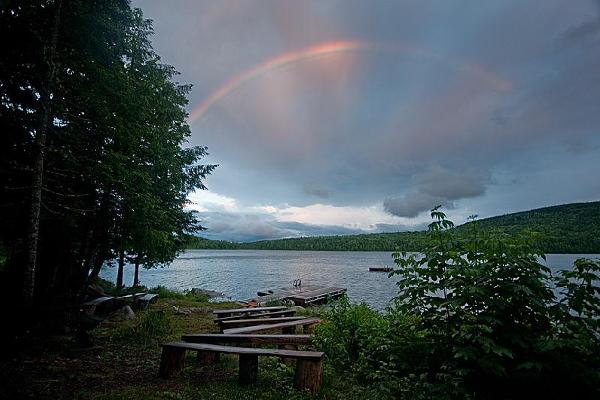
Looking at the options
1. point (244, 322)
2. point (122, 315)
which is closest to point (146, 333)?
Result: point (244, 322)

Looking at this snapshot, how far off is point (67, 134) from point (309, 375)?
857 centimetres

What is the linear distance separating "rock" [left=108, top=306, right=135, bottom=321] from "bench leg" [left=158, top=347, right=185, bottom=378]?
22.6 ft

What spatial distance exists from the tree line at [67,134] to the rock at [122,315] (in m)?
2.45

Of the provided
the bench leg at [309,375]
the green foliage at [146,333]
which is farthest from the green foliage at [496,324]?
the green foliage at [146,333]

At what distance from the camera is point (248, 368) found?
535 cm

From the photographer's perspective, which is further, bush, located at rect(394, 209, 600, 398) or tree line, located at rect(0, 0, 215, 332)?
tree line, located at rect(0, 0, 215, 332)

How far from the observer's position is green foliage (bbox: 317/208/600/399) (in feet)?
11.8

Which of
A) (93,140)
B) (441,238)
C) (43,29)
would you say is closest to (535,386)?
(441,238)

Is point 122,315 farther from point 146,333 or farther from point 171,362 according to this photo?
point 171,362

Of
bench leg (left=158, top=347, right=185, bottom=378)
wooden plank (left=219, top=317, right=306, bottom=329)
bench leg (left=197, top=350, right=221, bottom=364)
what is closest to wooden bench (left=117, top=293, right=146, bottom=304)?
wooden plank (left=219, top=317, right=306, bottom=329)

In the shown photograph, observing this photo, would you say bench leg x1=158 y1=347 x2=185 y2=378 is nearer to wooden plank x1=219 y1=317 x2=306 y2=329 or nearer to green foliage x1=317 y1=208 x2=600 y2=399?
wooden plank x1=219 y1=317 x2=306 y2=329

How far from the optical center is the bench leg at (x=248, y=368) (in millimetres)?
5305

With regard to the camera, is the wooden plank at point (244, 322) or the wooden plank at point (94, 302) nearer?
the wooden plank at point (244, 322)

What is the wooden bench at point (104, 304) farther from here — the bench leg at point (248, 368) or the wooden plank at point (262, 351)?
the bench leg at point (248, 368)
